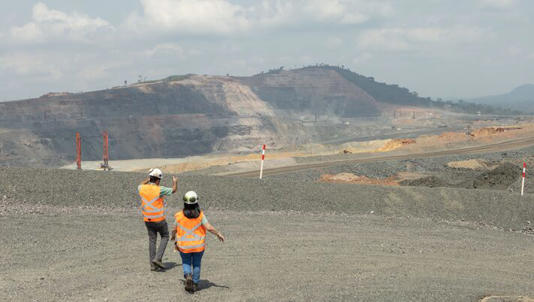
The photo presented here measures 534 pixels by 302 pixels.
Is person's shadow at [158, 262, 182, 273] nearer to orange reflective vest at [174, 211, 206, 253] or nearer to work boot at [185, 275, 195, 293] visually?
work boot at [185, 275, 195, 293]

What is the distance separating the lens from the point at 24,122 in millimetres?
78125

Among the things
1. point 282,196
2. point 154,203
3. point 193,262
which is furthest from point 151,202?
point 282,196

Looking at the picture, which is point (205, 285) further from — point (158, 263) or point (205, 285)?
point (158, 263)

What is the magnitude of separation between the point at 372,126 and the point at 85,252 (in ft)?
346

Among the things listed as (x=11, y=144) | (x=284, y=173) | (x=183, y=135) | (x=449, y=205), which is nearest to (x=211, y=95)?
(x=183, y=135)

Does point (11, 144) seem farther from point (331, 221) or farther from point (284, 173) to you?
point (331, 221)

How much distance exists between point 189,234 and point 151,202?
1.21 meters

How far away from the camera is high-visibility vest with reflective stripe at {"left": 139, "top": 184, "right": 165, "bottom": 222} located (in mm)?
8977

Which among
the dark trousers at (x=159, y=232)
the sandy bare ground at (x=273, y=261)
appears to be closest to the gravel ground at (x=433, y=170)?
the sandy bare ground at (x=273, y=261)

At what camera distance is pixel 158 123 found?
87.8m

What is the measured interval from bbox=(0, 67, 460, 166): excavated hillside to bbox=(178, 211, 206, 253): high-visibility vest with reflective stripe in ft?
202

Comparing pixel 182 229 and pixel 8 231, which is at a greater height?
pixel 182 229

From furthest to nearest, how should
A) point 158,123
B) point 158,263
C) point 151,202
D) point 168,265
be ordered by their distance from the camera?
1. point 158,123
2. point 168,265
3. point 158,263
4. point 151,202

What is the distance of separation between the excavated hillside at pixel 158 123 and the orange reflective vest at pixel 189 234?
61543 mm
